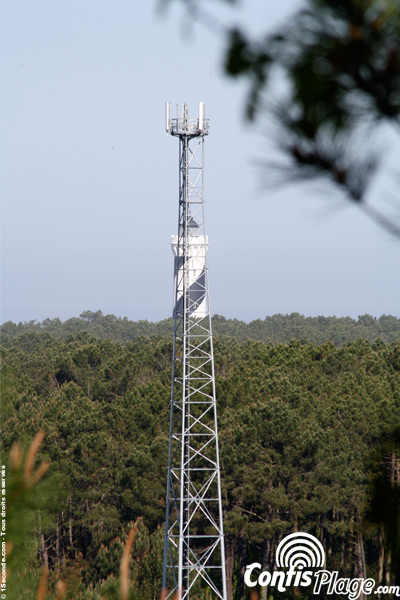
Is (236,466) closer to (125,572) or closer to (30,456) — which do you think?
(30,456)

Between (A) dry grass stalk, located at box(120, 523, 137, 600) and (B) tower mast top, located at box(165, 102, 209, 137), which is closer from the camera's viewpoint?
(A) dry grass stalk, located at box(120, 523, 137, 600)

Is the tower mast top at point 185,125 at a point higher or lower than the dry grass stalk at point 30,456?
higher

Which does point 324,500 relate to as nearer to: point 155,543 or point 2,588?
point 155,543

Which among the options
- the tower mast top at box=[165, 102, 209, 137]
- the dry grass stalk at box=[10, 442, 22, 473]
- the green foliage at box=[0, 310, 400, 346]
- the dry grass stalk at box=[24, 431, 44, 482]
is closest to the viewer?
the dry grass stalk at box=[24, 431, 44, 482]

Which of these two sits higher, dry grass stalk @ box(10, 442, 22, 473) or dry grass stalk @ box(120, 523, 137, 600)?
dry grass stalk @ box(10, 442, 22, 473)

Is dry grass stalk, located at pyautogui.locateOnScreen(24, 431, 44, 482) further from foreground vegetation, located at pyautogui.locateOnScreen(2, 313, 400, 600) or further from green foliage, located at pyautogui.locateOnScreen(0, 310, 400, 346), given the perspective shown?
green foliage, located at pyautogui.locateOnScreen(0, 310, 400, 346)

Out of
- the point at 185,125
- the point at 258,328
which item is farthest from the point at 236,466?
the point at 258,328

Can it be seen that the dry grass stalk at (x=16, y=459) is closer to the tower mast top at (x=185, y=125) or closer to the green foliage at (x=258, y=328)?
the tower mast top at (x=185, y=125)

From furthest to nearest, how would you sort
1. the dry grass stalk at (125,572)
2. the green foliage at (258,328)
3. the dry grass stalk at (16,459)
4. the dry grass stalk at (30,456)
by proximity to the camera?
the green foliage at (258,328) < the dry grass stalk at (16,459) < the dry grass stalk at (30,456) < the dry grass stalk at (125,572)

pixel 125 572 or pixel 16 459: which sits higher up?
pixel 16 459

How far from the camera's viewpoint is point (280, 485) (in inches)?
772

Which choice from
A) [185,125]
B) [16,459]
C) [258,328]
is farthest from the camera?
[258,328]

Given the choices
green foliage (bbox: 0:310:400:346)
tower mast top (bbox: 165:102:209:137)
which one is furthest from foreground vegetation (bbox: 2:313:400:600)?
green foliage (bbox: 0:310:400:346)

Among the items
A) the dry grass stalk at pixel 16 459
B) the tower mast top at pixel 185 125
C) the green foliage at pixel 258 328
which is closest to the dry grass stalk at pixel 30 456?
the dry grass stalk at pixel 16 459
